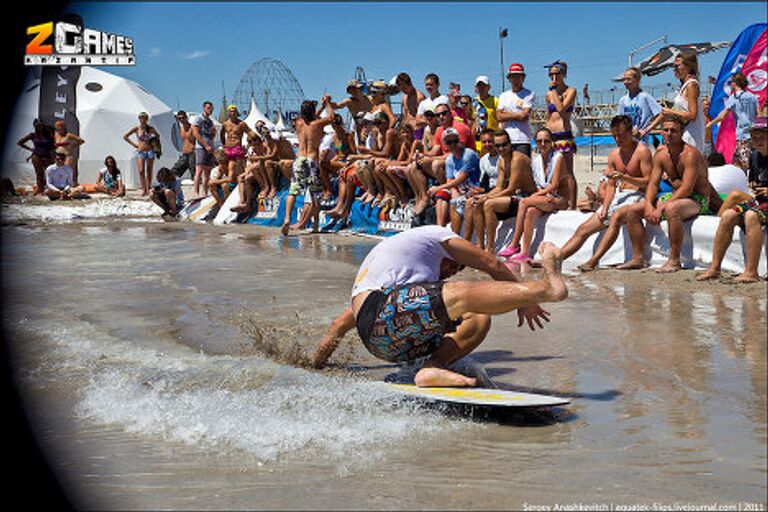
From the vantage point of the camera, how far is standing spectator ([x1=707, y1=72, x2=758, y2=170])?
966 cm

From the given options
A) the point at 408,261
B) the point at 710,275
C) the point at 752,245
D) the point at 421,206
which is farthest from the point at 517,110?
the point at 408,261

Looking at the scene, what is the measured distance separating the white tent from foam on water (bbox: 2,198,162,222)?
759 centimetres

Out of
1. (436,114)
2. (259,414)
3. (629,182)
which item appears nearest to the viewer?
(259,414)

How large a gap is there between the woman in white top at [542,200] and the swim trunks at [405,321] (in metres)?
4.69

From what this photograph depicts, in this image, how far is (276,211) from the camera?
15.1 m

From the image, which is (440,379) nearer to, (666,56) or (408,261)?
(408,261)

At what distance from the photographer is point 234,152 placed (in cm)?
1620

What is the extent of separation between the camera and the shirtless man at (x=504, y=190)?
29.3 feet

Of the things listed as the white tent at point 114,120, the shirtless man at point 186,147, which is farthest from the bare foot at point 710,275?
the white tent at point 114,120

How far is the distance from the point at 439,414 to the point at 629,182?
4.80 meters

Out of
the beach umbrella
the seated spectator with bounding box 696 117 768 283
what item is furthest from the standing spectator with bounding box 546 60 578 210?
the beach umbrella

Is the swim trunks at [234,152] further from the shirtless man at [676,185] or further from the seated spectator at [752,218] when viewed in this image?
the seated spectator at [752,218]

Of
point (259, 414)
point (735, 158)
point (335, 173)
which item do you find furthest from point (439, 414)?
point (335, 173)

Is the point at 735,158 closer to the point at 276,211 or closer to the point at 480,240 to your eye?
the point at 480,240
